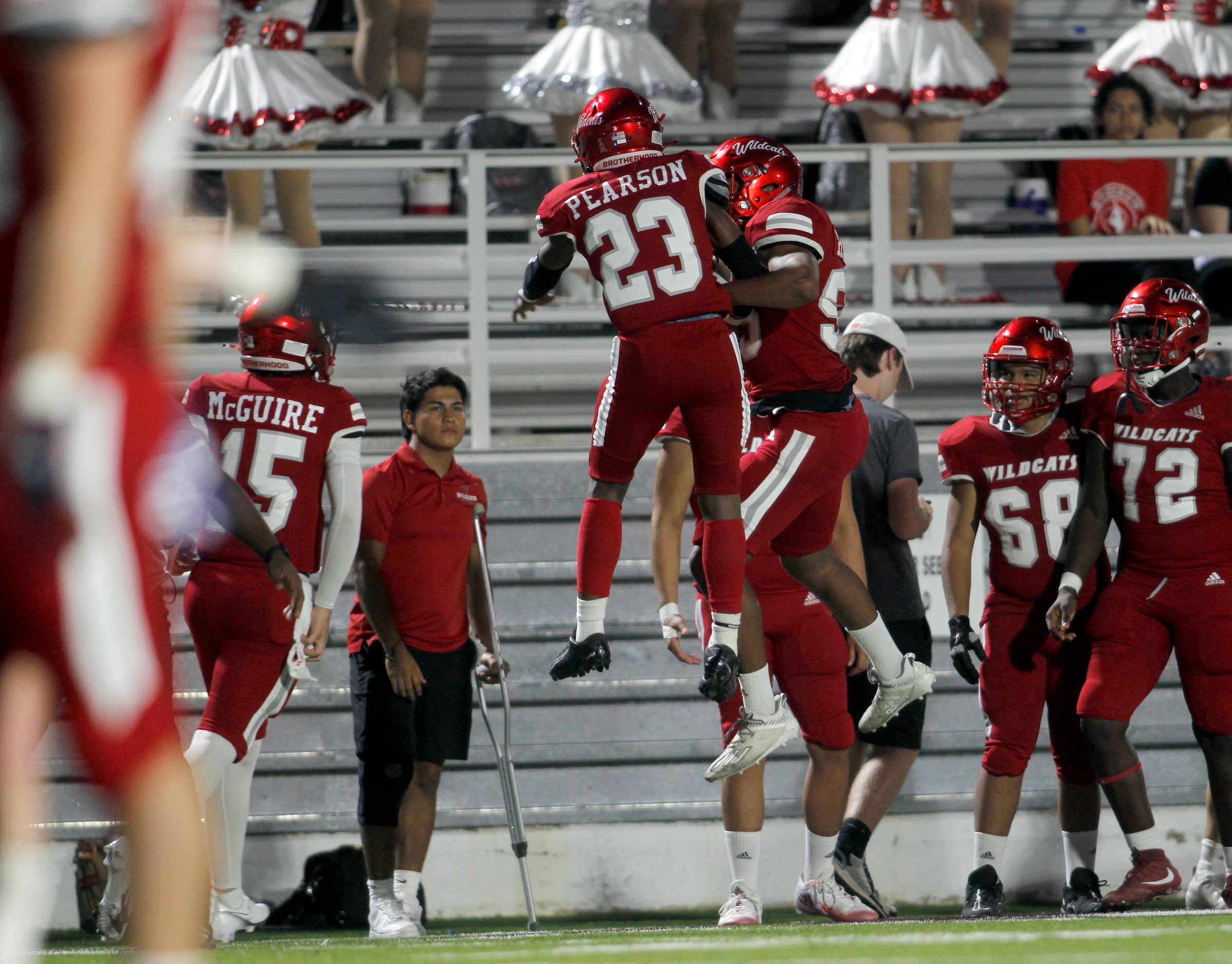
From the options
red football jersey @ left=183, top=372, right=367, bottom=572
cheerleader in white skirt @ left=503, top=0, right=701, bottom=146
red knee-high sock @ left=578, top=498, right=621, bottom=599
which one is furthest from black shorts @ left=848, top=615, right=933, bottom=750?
cheerleader in white skirt @ left=503, top=0, right=701, bottom=146

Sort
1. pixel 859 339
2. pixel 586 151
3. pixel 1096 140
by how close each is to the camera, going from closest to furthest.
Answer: pixel 586 151 < pixel 859 339 < pixel 1096 140

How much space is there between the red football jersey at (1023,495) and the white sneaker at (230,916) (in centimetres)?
307

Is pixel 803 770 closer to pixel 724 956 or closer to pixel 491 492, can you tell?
pixel 491 492

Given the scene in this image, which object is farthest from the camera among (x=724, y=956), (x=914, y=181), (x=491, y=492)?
(x=914, y=181)

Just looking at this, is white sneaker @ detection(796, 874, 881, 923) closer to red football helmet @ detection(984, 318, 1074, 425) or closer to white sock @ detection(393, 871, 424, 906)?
white sock @ detection(393, 871, 424, 906)

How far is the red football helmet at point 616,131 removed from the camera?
525 cm

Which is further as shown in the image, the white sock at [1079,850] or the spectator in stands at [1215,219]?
the spectator in stands at [1215,219]

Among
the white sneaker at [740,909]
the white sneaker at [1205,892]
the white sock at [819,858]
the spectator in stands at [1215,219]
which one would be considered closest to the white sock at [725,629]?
the white sneaker at [740,909]

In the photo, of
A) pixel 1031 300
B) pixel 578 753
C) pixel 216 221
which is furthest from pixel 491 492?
pixel 1031 300

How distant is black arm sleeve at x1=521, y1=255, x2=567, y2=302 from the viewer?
5.31 metres

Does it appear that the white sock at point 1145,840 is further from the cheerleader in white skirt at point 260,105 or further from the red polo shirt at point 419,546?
the cheerleader in white skirt at point 260,105

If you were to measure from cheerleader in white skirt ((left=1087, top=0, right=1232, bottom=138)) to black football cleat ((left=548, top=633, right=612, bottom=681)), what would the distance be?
5.66 meters

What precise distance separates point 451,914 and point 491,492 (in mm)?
1975

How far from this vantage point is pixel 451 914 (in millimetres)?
7043
